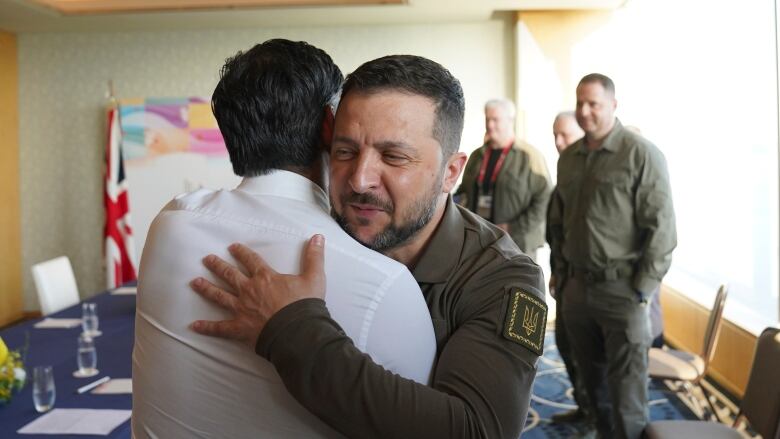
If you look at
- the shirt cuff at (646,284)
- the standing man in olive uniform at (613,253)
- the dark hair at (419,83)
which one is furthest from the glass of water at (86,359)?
the shirt cuff at (646,284)

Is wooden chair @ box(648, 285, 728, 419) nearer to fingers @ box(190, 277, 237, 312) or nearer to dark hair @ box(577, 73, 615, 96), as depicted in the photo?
dark hair @ box(577, 73, 615, 96)

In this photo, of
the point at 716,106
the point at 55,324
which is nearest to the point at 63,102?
the point at 55,324

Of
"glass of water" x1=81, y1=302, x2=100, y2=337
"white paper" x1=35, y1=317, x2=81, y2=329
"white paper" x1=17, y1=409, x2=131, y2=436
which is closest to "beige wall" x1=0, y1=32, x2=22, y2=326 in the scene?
"white paper" x1=35, y1=317, x2=81, y2=329

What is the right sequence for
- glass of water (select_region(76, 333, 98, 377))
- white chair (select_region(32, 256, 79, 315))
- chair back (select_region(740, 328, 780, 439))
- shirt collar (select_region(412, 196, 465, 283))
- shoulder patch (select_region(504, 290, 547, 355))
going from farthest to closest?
white chair (select_region(32, 256, 79, 315))
glass of water (select_region(76, 333, 98, 377))
chair back (select_region(740, 328, 780, 439))
shirt collar (select_region(412, 196, 465, 283))
shoulder patch (select_region(504, 290, 547, 355))

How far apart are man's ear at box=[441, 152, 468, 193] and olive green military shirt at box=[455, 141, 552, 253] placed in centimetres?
432

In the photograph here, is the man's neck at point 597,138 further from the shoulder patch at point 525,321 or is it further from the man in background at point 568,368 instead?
the shoulder patch at point 525,321

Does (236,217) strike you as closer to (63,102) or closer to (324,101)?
(324,101)

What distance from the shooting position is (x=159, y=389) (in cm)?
104

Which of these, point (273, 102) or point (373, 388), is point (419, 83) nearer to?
point (273, 102)

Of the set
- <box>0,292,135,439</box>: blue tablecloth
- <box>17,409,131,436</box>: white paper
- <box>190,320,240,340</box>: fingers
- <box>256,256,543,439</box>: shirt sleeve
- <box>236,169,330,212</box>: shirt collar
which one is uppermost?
<box>236,169,330,212</box>: shirt collar

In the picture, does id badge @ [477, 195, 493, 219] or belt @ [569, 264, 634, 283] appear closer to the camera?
belt @ [569, 264, 634, 283]

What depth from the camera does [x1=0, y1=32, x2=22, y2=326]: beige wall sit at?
7.53 m

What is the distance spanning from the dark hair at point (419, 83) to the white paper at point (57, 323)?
3.17m

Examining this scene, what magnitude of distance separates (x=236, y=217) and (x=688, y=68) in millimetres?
5550
